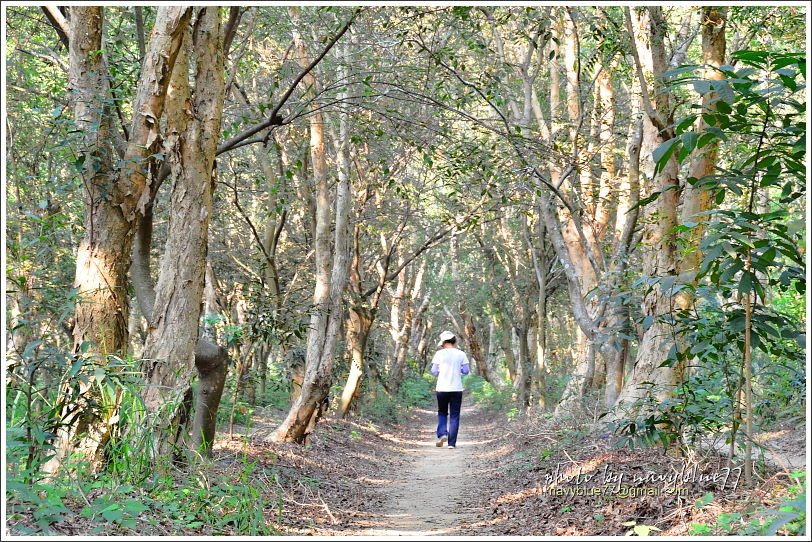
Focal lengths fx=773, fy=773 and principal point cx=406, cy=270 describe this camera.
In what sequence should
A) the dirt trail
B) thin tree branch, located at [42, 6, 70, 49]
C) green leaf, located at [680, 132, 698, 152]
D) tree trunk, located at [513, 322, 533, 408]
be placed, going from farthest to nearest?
tree trunk, located at [513, 322, 533, 408] → thin tree branch, located at [42, 6, 70, 49] → the dirt trail → green leaf, located at [680, 132, 698, 152]

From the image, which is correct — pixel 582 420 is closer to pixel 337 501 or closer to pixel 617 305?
pixel 617 305

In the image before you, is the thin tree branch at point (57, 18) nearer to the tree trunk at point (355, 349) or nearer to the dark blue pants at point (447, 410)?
the dark blue pants at point (447, 410)

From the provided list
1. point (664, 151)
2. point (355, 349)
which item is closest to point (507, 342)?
point (355, 349)

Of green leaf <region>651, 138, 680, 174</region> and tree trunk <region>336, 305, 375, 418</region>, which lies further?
tree trunk <region>336, 305, 375, 418</region>

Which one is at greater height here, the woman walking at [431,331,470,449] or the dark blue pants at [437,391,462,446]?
the woman walking at [431,331,470,449]

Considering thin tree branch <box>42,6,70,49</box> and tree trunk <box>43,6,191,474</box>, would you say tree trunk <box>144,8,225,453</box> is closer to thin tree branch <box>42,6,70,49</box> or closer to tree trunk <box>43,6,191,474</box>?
tree trunk <box>43,6,191,474</box>

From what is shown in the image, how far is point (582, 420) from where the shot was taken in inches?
444

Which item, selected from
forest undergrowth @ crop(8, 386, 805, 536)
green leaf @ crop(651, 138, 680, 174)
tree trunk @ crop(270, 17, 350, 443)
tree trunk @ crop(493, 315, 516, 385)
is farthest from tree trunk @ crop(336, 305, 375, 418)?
tree trunk @ crop(493, 315, 516, 385)

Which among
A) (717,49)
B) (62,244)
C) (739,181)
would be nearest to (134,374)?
(739,181)

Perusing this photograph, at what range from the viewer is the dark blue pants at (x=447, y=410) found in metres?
12.7

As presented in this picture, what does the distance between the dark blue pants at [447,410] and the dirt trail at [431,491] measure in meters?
0.44

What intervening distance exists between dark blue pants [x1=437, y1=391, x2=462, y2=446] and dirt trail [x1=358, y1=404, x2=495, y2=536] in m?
0.44

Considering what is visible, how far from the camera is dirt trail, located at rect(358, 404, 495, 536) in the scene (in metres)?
7.20

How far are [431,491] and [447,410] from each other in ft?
12.6
